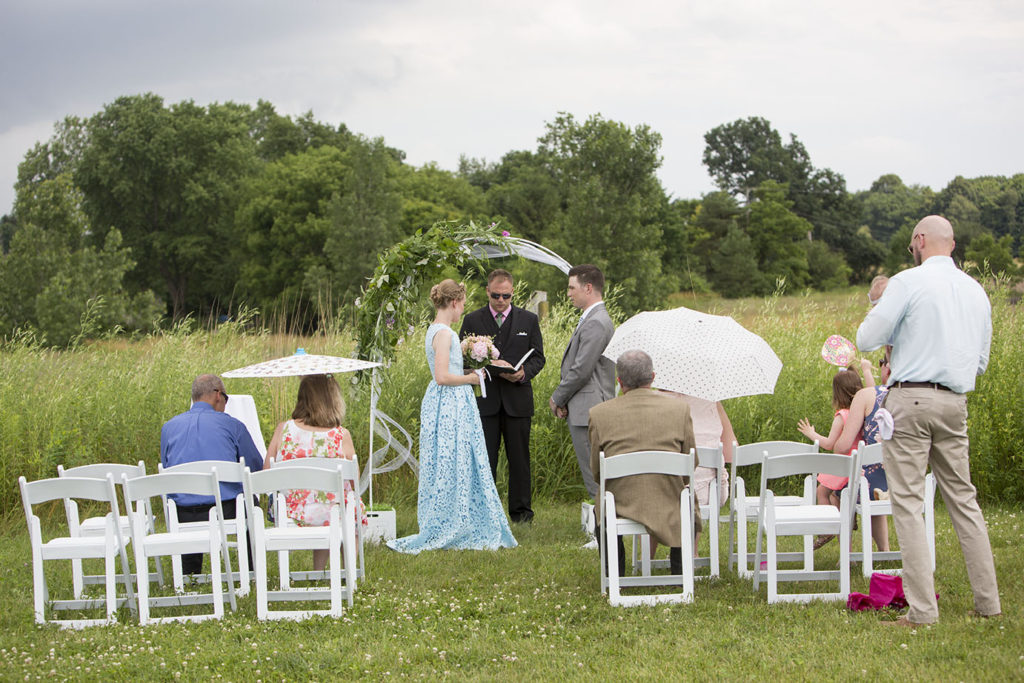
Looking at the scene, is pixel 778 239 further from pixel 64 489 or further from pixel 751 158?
pixel 64 489

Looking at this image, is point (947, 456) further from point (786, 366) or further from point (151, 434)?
point (151, 434)

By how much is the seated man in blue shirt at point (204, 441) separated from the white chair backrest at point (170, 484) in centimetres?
84

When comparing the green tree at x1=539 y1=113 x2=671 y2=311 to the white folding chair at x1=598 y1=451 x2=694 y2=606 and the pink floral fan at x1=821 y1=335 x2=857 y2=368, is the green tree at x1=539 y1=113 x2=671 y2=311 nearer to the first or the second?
the pink floral fan at x1=821 y1=335 x2=857 y2=368

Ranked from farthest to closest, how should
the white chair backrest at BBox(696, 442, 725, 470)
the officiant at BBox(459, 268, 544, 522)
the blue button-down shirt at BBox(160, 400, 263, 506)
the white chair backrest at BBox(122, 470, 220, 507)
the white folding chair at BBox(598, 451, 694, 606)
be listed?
the officiant at BBox(459, 268, 544, 522) < the blue button-down shirt at BBox(160, 400, 263, 506) < the white chair backrest at BBox(696, 442, 725, 470) < the white folding chair at BBox(598, 451, 694, 606) < the white chair backrest at BBox(122, 470, 220, 507)

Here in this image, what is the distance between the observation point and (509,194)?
47562 millimetres

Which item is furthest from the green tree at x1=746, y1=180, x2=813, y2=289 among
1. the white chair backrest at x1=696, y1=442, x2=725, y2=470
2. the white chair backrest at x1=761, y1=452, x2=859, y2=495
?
the white chair backrest at x1=761, y1=452, x2=859, y2=495

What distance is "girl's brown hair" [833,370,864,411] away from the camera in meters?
6.45

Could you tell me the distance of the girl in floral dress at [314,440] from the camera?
6.01 metres

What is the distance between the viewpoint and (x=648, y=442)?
5.48 metres

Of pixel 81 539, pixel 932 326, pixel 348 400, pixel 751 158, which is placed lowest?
pixel 81 539

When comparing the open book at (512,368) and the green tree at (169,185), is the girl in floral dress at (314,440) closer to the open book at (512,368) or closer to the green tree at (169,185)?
the open book at (512,368)

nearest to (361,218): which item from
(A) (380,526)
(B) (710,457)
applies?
(A) (380,526)

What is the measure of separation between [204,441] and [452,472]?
6.50ft

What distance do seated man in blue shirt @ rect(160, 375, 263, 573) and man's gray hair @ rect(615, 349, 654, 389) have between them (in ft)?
7.88
